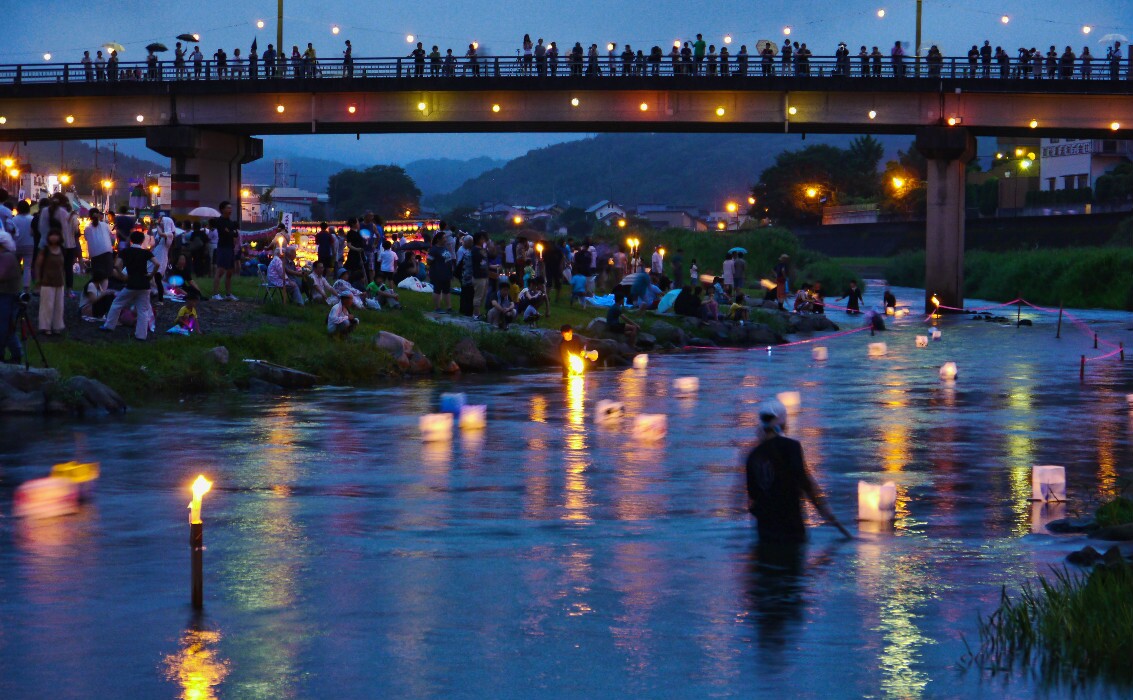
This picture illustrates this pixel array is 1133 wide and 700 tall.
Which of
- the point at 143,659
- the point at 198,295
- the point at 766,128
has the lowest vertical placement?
the point at 143,659

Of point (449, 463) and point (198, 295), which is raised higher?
point (198, 295)

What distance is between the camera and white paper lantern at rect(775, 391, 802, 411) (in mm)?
25234

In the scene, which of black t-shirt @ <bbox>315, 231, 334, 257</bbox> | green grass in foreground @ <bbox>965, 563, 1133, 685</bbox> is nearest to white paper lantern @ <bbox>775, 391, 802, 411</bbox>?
black t-shirt @ <bbox>315, 231, 334, 257</bbox>

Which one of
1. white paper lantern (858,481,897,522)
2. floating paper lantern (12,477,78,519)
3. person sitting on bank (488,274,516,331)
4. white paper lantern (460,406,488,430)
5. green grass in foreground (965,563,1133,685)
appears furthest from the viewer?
person sitting on bank (488,274,516,331)

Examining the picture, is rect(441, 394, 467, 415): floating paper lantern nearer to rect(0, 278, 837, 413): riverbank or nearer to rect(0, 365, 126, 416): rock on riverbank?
rect(0, 278, 837, 413): riverbank

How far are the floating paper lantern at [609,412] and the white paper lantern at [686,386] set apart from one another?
2764 millimetres

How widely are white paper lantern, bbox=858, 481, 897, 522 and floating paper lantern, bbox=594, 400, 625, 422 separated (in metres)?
8.72

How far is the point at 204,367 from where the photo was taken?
26.4 m

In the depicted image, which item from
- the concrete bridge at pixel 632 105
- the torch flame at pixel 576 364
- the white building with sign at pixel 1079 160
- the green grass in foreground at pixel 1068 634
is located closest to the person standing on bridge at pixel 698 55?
the concrete bridge at pixel 632 105

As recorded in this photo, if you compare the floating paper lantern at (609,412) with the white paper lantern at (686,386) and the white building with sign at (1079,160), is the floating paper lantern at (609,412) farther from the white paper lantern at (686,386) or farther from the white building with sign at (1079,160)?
the white building with sign at (1079,160)

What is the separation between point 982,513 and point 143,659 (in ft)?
28.8

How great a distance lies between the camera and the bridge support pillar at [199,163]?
59.8 meters

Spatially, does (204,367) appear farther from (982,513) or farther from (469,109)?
(469,109)

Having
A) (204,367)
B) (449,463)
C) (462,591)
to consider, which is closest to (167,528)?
(462,591)
